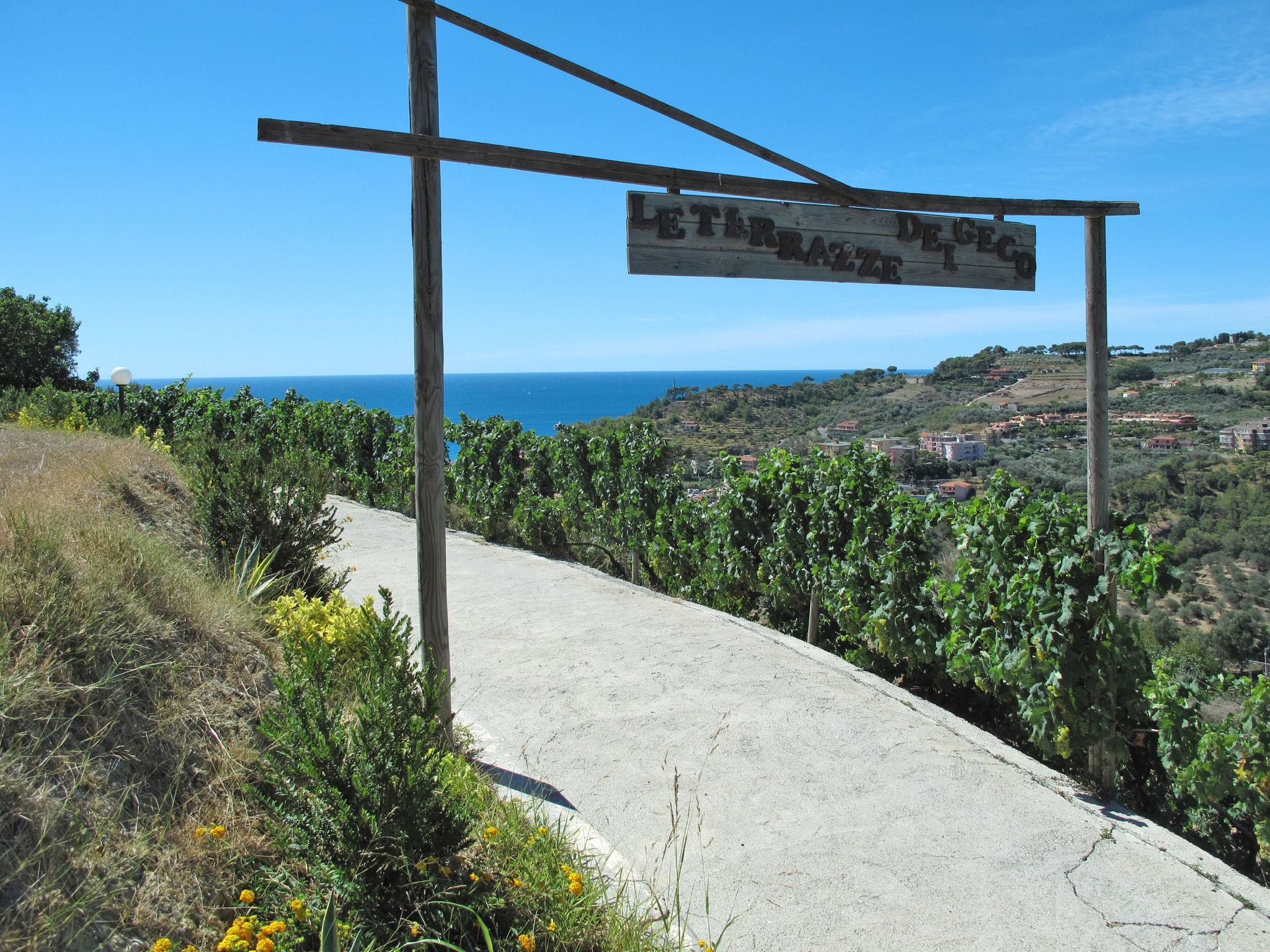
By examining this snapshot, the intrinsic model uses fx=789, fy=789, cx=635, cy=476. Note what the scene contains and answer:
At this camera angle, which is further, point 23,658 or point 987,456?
point 987,456

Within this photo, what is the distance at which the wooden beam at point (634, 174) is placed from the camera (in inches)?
128

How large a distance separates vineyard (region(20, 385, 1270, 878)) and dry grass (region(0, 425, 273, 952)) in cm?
321

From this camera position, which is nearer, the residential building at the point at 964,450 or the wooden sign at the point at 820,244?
the wooden sign at the point at 820,244

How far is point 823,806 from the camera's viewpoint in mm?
3555

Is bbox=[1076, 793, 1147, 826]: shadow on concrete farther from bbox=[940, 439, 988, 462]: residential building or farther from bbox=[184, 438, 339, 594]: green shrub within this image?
bbox=[940, 439, 988, 462]: residential building

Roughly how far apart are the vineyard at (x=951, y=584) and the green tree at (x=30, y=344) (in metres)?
28.6

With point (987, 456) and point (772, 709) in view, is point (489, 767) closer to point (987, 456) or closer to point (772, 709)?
point (772, 709)

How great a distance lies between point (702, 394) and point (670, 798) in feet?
77.1

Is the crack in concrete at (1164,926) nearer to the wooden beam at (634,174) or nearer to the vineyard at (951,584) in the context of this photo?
the vineyard at (951,584)

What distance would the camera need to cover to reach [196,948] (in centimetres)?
223

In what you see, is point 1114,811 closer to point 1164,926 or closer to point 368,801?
point 1164,926

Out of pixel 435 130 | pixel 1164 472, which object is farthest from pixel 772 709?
pixel 1164 472

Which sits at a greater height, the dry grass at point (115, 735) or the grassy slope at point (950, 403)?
the grassy slope at point (950, 403)

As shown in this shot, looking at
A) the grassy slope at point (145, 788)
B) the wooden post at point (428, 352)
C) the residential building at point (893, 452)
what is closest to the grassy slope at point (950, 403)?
the residential building at point (893, 452)
